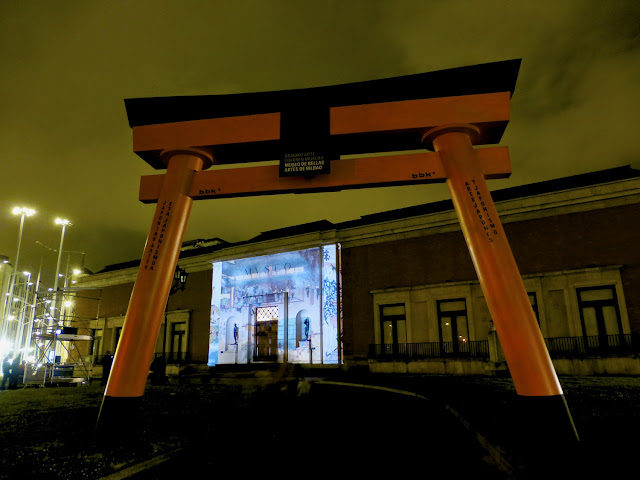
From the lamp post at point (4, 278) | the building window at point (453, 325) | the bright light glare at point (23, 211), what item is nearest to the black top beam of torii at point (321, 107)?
the building window at point (453, 325)

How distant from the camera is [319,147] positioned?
628cm

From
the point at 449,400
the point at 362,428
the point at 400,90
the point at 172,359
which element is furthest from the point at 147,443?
the point at 172,359

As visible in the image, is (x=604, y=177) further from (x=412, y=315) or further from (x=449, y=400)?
(x=449, y=400)

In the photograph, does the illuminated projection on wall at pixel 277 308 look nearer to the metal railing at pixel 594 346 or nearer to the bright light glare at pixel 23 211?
the metal railing at pixel 594 346

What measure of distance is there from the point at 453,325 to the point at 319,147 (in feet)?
40.2

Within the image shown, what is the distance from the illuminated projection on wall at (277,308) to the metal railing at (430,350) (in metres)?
2.10

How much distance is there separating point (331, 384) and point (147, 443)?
4.76 meters

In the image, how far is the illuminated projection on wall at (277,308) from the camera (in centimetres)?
1867

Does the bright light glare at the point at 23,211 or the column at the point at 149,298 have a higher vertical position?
the bright light glare at the point at 23,211

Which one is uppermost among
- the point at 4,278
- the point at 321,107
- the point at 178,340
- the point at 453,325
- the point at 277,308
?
the point at 4,278

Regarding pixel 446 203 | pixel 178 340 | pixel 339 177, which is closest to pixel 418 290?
pixel 446 203

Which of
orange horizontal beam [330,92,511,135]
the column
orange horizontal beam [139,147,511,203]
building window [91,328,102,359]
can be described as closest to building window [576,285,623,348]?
orange horizontal beam [139,147,511,203]

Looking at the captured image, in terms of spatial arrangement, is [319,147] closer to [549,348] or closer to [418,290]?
[418,290]

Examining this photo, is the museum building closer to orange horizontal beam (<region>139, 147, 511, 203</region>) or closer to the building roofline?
the building roofline
